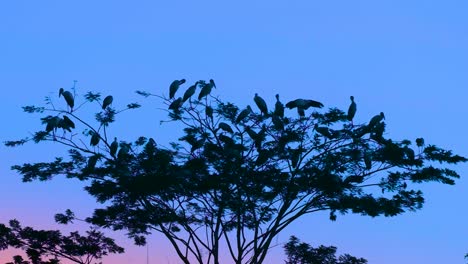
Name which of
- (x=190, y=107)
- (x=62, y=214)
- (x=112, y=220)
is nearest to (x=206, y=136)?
(x=190, y=107)

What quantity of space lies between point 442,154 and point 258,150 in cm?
595

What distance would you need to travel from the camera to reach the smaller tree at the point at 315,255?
27.1 metres

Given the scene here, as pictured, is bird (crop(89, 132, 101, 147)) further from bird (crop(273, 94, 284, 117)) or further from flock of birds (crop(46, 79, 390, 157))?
bird (crop(273, 94, 284, 117))

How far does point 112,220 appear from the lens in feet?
80.9

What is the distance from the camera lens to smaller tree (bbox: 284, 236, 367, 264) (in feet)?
89.0

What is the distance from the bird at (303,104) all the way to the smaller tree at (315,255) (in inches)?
341

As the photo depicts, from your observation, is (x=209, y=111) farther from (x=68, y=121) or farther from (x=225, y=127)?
(x=68, y=121)

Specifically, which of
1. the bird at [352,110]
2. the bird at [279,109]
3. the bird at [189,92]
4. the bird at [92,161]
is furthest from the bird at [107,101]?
the bird at [352,110]

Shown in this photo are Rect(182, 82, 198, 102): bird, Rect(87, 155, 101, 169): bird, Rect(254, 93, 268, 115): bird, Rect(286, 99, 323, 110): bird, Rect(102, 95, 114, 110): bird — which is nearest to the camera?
Rect(286, 99, 323, 110): bird

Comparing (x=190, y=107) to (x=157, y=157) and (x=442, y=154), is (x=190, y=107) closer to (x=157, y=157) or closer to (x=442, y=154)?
(x=157, y=157)

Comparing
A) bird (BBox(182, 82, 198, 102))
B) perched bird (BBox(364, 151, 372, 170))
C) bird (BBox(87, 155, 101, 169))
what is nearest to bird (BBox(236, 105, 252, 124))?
bird (BBox(182, 82, 198, 102))

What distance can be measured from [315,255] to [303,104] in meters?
9.40

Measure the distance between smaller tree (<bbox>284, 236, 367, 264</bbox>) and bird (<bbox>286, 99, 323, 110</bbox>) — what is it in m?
8.66

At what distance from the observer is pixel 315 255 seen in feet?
89.6
